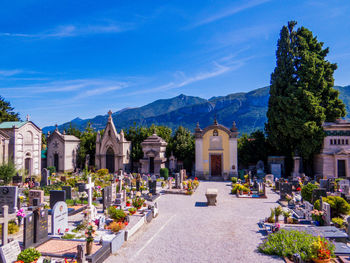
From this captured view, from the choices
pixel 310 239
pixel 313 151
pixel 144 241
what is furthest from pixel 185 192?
pixel 313 151

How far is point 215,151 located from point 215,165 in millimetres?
1463

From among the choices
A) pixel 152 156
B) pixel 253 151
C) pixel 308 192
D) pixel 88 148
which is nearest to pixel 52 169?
pixel 88 148

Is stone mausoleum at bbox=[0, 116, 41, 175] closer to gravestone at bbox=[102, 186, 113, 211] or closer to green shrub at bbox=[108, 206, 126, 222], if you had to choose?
gravestone at bbox=[102, 186, 113, 211]

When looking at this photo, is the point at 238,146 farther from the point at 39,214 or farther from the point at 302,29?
the point at 39,214

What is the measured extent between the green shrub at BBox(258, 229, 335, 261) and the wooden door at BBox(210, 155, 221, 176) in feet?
58.0

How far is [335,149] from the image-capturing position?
2409 cm

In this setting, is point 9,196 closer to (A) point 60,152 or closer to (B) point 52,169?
(B) point 52,169

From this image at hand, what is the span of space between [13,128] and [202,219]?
2248 centimetres

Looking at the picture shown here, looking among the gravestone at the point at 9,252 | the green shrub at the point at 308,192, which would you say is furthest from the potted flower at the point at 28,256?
the green shrub at the point at 308,192

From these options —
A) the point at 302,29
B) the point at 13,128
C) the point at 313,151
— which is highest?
the point at 302,29

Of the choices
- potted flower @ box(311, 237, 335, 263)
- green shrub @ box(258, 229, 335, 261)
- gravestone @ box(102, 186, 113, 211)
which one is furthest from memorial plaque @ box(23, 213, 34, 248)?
potted flower @ box(311, 237, 335, 263)

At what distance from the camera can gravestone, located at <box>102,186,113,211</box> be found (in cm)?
1354

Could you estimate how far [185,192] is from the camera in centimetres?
1844

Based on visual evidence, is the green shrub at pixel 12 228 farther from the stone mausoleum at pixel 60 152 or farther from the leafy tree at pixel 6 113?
the leafy tree at pixel 6 113
